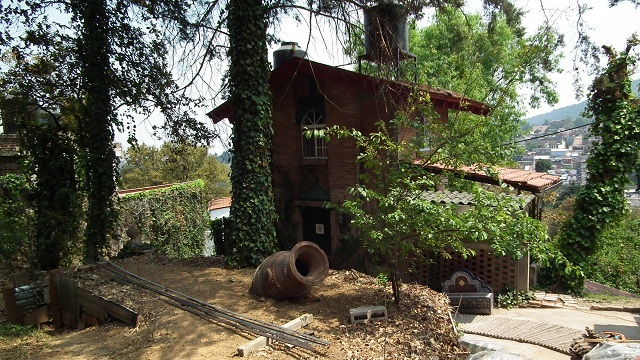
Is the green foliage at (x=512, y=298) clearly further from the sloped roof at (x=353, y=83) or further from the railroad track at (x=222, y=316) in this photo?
the railroad track at (x=222, y=316)

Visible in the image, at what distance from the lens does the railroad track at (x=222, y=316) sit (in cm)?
477

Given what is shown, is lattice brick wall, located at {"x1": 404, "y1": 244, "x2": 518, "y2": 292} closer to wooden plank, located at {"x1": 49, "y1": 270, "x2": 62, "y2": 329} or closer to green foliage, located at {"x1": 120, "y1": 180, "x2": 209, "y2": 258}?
wooden plank, located at {"x1": 49, "y1": 270, "x2": 62, "y2": 329}

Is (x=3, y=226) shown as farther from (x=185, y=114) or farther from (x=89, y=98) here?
(x=185, y=114)

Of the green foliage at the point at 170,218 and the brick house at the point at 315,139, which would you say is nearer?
the brick house at the point at 315,139

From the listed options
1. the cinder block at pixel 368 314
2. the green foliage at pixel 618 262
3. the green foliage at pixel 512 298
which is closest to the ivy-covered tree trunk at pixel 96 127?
the cinder block at pixel 368 314

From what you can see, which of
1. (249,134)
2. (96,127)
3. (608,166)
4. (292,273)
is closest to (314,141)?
(249,134)

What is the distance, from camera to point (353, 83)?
1037 centimetres

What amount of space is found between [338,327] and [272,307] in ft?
3.98

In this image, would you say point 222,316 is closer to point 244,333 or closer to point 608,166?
point 244,333

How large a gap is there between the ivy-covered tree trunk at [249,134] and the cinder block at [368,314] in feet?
11.3

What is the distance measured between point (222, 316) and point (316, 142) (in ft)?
22.7

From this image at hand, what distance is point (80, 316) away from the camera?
676 cm

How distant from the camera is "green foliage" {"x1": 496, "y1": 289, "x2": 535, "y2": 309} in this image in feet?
30.2

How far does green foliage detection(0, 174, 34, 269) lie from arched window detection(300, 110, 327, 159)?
7.15m
